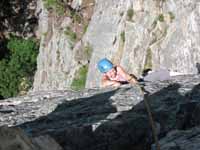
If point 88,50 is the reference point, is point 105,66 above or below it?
below

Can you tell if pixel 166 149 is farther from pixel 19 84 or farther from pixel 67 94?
pixel 19 84

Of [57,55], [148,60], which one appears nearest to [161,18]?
[148,60]

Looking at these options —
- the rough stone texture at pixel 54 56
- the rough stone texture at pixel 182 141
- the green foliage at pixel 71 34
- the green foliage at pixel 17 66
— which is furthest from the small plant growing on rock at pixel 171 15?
the green foliage at pixel 17 66

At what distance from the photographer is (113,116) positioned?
8.98 meters

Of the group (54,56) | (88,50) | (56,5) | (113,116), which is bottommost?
(113,116)

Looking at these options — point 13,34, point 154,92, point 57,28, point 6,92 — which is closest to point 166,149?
point 154,92

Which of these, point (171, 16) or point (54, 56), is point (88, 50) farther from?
point (171, 16)

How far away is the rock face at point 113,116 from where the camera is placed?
818 centimetres

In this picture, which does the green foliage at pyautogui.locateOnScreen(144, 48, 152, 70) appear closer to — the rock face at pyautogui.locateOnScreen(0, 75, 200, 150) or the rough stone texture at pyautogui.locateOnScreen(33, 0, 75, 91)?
the rough stone texture at pyautogui.locateOnScreen(33, 0, 75, 91)

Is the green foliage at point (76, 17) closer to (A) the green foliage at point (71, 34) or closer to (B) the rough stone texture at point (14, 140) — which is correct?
(A) the green foliage at point (71, 34)

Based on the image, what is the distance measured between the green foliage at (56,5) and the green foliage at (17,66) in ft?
22.2

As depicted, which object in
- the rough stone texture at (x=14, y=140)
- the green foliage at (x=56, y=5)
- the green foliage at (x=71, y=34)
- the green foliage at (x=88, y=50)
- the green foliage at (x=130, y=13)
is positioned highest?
the green foliage at (x=56, y=5)

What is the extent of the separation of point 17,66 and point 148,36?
19.3 m

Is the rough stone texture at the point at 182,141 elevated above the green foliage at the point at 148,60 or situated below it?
below
